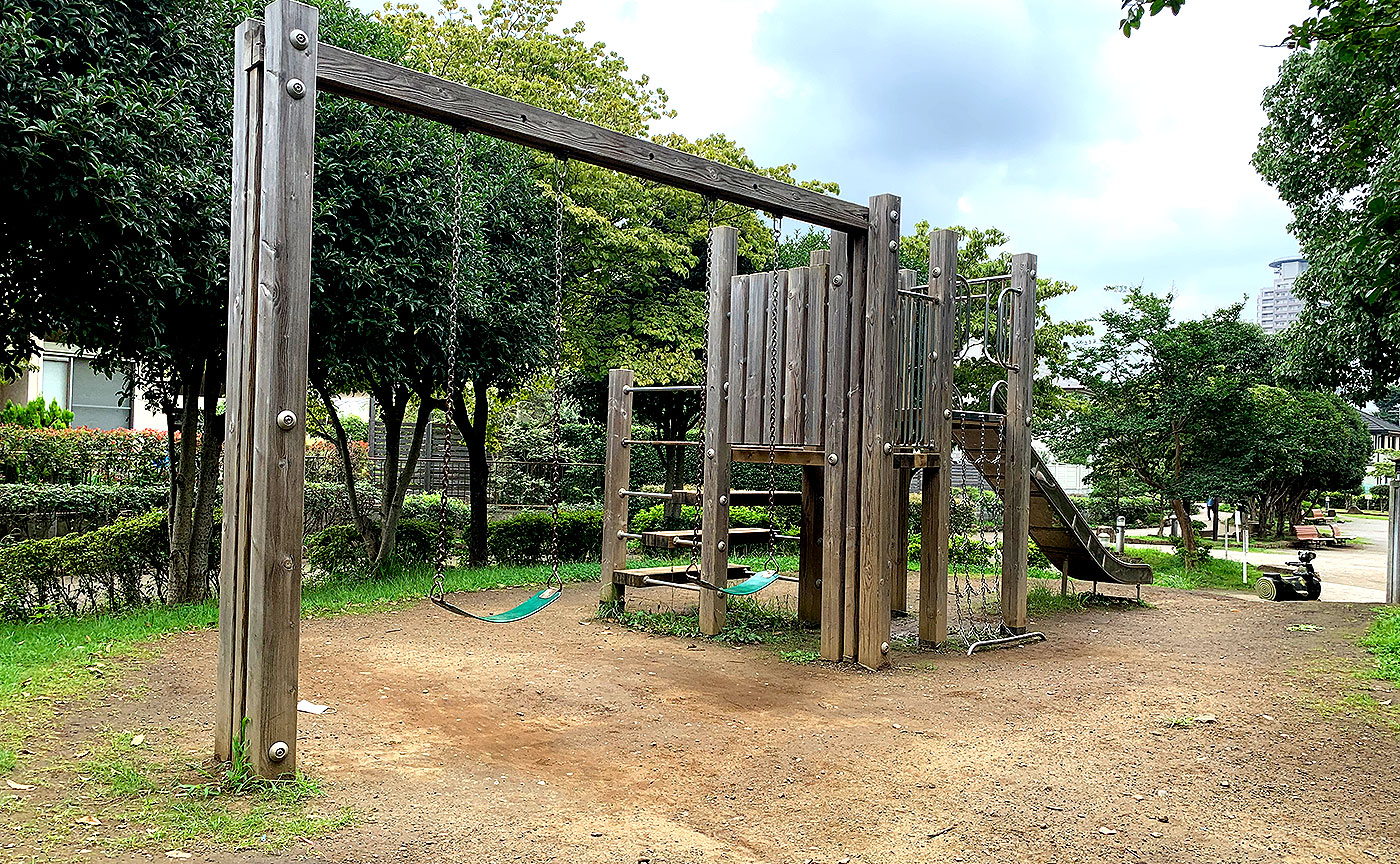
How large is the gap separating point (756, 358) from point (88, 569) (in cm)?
631

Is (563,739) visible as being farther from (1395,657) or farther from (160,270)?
(1395,657)

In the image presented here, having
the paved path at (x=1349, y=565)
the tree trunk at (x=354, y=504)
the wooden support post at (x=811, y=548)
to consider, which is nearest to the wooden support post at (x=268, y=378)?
the wooden support post at (x=811, y=548)

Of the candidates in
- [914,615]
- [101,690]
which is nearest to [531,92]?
[914,615]

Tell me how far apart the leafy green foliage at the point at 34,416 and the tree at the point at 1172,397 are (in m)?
18.2

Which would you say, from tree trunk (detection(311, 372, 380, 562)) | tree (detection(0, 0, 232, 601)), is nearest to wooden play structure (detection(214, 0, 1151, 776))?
tree (detection(0, 0, 232, 601))

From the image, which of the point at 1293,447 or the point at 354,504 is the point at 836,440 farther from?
the point at 1293,447

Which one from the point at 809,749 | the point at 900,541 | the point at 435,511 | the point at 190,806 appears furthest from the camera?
the point at 435,511

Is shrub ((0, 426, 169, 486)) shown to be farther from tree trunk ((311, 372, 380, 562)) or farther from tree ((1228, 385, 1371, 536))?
tree ((1228, 385, 1371, 536))

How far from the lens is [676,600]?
1142 centimetres

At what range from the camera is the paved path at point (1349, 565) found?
49.6ft

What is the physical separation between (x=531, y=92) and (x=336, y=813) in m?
16.1

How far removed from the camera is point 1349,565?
21016 mm

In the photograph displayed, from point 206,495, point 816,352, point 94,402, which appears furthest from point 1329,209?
point 94,402

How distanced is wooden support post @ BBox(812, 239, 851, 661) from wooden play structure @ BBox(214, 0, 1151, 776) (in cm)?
1
